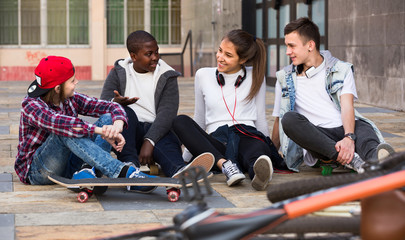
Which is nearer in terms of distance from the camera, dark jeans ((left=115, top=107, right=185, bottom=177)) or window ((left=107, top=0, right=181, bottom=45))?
dark jeans ((left=115, top=107, right=185, bottom=177))

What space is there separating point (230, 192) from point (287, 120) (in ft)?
2.08

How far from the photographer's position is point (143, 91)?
540 cm

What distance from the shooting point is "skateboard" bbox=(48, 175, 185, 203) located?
423cm

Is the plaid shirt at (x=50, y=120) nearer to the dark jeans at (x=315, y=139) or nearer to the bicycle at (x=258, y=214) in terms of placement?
the dark jeans at (x=315, y=139)

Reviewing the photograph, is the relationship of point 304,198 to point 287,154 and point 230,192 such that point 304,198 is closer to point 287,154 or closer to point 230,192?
point 230,192

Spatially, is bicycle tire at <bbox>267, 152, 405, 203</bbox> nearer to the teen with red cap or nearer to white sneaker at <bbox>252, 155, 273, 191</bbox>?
the teen with red cap

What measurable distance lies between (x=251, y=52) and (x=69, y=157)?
144 centimetres

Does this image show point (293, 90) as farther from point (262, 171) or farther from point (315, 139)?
point (262, 171)

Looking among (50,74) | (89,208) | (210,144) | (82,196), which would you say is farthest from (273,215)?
(210,144)

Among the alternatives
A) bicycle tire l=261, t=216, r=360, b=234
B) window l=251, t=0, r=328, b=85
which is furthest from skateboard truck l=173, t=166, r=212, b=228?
window l=251, t=0, r=328, b=85

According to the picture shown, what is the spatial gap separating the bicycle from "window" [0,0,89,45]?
23395mm

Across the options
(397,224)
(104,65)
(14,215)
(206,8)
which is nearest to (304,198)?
(397,224)

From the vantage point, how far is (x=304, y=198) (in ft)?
5.52

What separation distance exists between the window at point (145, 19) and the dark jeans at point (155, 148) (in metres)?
19.5
